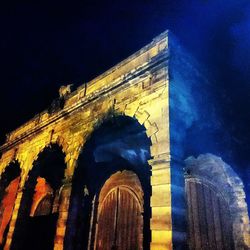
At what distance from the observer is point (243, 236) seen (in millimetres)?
6961

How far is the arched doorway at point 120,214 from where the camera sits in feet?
26.7

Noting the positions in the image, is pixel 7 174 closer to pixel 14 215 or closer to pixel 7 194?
pixel 7 194

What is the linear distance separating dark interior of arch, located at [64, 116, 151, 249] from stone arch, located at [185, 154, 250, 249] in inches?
61.0

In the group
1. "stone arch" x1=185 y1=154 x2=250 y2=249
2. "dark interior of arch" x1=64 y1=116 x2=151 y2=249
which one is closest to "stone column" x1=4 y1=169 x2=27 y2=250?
"dark interior of arch" x1=64 y1=116 x2=151 y2=249

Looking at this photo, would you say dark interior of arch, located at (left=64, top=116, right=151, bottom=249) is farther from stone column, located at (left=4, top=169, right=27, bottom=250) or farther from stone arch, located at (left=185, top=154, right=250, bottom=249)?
stone column, located at (left=4, top=169, right=27, bottom=250)

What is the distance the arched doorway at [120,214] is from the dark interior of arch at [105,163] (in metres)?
0.24

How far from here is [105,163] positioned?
980 cm

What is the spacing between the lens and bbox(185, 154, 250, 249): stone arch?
704cm

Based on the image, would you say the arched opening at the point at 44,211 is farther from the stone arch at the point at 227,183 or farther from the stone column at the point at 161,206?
the stone column at the point at 161,206

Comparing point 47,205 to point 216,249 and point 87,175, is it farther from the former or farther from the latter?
point 216,249

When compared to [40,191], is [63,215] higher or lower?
lower

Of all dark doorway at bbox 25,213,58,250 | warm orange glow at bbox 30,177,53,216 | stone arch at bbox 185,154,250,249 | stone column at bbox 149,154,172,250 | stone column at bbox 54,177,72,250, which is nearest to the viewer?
stone column at bbox 149,154,172,250

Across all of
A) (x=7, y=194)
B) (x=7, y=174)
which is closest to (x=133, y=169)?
(x=7, y=174)

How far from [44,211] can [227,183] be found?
7960 mm
